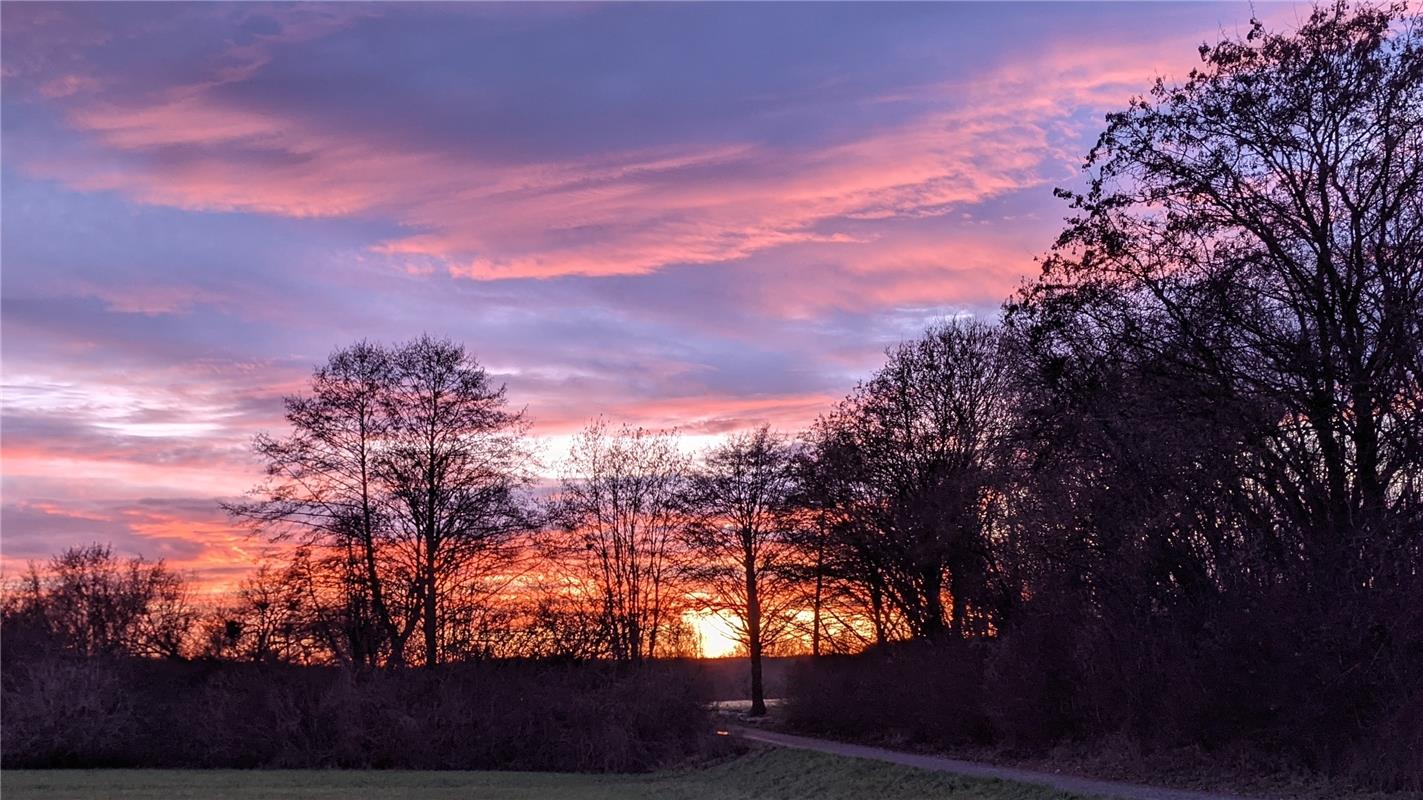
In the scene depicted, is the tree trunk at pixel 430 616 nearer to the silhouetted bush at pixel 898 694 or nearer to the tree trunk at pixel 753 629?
the silhouetted bush at pixel 898 694

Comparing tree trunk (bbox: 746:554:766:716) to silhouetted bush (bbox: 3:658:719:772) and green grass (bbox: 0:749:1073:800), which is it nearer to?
silhouetted bush (bbox: 3:658:719:772)

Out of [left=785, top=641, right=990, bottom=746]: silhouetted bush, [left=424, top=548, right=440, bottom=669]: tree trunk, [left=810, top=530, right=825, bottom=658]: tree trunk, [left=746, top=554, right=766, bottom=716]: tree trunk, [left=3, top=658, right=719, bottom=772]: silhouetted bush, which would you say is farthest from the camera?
[left=746, top=554, right=766, bottom=716]: tree trunk

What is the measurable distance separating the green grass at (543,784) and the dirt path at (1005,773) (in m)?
0.62

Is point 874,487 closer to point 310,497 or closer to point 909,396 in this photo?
point 909,396

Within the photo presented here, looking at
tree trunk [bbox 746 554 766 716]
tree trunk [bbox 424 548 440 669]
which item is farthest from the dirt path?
tree trunk [bbox 746 554 766 716]

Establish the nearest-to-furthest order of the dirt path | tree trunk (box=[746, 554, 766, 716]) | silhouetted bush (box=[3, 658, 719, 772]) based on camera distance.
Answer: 1. the dirt path
2. silhouetted bush (box=[3, 658, 719, 772])
3. tree trunk (box=[746, 554, 766, 716])

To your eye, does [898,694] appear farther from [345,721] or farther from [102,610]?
[102,610]

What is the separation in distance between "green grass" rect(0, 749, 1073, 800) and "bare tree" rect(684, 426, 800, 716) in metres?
18.0

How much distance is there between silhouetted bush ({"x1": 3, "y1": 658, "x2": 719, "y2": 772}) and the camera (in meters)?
38.6

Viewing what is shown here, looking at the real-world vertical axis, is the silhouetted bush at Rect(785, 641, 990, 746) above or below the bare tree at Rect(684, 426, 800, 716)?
below

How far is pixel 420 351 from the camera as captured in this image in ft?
147

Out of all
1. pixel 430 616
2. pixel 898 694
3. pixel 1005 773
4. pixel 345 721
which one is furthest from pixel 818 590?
pixel 1005 773

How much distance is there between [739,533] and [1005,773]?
104 feet

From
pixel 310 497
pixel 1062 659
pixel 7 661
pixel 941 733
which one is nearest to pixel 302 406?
pixel 310 497
